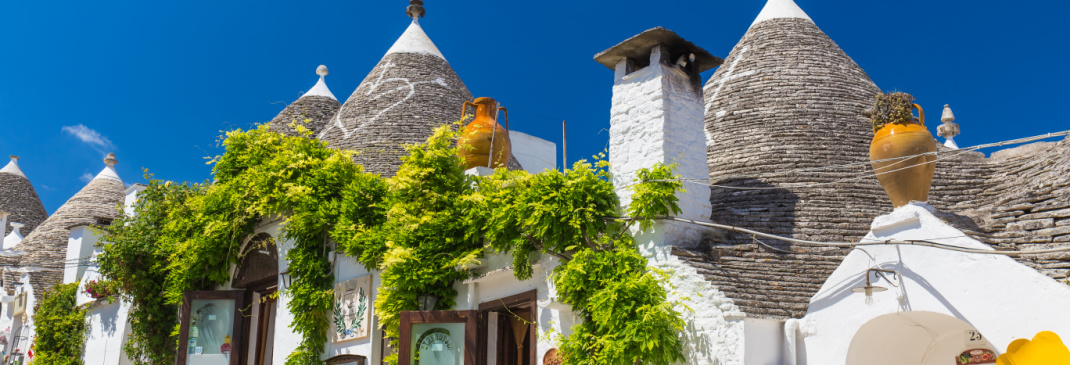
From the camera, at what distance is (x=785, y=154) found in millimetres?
9180

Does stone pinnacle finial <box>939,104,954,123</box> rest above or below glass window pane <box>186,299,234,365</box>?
above

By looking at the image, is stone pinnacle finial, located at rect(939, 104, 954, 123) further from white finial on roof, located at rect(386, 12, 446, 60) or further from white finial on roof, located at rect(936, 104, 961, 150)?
white finial on roof, located at rect(386, 12, 446, 60)

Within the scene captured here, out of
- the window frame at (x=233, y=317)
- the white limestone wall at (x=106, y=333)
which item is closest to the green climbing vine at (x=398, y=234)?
the window frame at (x=233, y=317)

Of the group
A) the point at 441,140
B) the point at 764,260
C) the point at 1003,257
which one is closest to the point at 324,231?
the point at 441,140

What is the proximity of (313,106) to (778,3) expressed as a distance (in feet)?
27.2

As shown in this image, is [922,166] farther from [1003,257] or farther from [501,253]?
[501,253]

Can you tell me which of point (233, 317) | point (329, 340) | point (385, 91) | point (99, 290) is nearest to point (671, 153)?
point (329, 340)

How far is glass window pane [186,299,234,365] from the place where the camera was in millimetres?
11047

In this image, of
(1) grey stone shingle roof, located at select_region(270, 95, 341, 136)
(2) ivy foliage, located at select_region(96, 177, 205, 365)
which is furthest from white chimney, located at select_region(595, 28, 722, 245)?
(1) grey stone shingle roof, located at select_region(270, 95, 341, 136)

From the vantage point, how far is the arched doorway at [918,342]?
19.8 feet

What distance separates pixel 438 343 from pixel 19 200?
2282 centimetres

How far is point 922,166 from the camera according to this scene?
6547 millimetres

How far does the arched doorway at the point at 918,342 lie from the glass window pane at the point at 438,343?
3.62 meters

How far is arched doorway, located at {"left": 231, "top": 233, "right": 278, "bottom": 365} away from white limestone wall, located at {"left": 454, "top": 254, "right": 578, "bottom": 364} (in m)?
3.81
